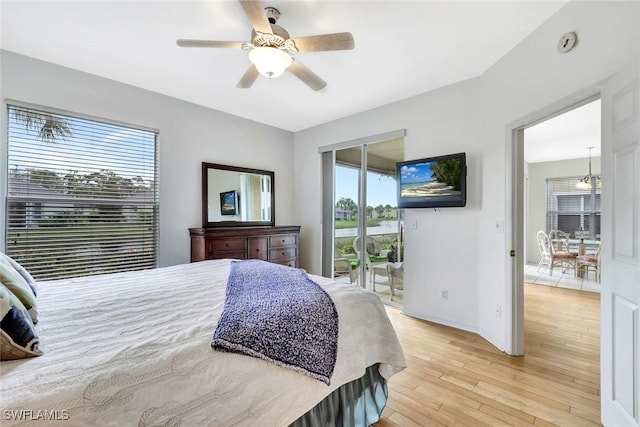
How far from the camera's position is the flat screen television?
9.72 ft

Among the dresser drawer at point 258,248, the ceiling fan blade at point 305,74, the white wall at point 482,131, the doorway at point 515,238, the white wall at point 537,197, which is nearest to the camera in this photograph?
the white wall at point 482,131

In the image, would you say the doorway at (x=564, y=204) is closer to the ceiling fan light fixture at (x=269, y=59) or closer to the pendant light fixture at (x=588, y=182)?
the pendant light fixture at (x=588, y=182)

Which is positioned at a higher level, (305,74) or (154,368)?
(305,74)

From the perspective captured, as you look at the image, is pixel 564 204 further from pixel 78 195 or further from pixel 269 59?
pixel 78 195

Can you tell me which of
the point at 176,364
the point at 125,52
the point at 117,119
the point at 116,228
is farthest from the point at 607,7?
the point at 116,228

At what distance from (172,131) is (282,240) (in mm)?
1985

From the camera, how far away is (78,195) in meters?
2.77

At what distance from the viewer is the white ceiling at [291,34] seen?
1.94 meters

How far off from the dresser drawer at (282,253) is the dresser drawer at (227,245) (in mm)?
464

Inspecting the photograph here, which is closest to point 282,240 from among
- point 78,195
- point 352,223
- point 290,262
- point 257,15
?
point 290,262

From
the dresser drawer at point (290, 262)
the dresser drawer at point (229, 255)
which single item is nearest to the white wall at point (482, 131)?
the dresser drawer at point (290, 262)

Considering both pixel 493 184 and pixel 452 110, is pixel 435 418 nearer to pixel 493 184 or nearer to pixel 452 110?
pixel 493 184

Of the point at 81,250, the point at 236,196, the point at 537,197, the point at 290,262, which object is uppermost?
the point at 537,197

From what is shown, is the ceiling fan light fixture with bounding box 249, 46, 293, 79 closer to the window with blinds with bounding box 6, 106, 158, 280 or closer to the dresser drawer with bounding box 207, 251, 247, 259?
the window with blinds with bounding box 6, 106, 158, 280
